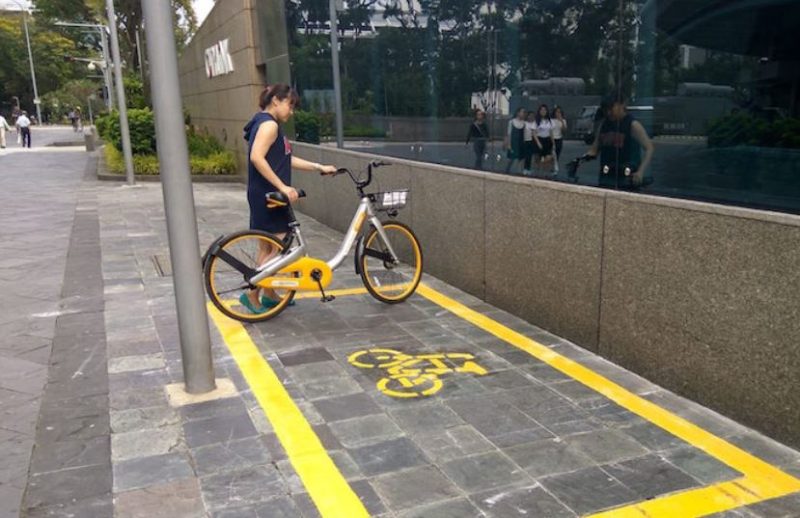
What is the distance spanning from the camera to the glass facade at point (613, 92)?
371cm

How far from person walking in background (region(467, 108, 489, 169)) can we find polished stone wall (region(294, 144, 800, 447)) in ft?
1.45

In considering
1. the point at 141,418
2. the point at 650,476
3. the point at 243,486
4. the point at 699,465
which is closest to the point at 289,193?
the point at 141,418

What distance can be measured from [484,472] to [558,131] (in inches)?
122

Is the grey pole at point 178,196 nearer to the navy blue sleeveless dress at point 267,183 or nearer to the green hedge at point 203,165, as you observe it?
Result: the navy blue sleeveless dress at point 267,183

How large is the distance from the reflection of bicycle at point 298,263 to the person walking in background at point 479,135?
43.5 inches

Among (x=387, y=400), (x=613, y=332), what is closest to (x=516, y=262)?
(x=613, y=332)

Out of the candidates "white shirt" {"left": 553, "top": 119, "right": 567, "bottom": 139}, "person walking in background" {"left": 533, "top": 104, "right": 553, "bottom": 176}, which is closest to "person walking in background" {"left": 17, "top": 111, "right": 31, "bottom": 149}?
"person walking in background" {"left": 533, "top": 104, "right": 553, "bottom": 176}

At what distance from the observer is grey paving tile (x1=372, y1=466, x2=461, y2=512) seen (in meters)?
2.79

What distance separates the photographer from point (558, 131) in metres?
5.23

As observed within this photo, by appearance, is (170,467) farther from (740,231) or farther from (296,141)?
(296,141)

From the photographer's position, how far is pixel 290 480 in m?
2.97

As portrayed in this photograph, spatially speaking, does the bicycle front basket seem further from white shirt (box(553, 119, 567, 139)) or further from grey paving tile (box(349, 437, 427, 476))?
grey paving tile (box(349, 437, 427, 476))

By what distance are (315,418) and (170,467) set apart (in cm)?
79

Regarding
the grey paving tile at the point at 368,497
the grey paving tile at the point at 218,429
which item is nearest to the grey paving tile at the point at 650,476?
the grey paving tile at the point at 368,497
